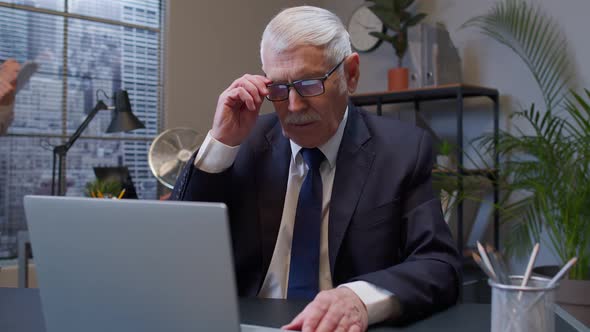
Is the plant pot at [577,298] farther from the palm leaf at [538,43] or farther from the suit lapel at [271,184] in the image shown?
the suit lapel at [271,184]

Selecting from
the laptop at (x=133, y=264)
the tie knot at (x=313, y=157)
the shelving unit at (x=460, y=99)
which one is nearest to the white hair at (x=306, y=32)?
the tie knot at (x=313, y=157)

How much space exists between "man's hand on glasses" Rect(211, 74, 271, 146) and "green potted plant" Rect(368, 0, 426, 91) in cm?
262

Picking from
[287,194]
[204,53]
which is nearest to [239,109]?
[287,194]

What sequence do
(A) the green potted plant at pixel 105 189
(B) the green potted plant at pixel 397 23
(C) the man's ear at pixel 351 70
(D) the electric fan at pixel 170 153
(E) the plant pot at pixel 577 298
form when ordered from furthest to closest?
(B) the green potted plant at pixel 397 23
(D) the electric fan at pixel 170 153
(A) the green potted plant at pixel 105 189
(E) the plant pot at pixel 577 298
(C) the man's ear at pixel 351 70

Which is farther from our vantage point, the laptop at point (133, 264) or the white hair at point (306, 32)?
the white hair at point (306, 32)

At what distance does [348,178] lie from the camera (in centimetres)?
139

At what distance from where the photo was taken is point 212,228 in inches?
26.2

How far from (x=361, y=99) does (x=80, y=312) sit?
334cm

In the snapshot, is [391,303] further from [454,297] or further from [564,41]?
[564,41]

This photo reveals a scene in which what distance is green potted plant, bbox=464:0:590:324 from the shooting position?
2.57 metres

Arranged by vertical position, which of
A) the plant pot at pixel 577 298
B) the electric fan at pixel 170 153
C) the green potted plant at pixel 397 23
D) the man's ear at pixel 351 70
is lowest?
the plant pot at pixel 577 298

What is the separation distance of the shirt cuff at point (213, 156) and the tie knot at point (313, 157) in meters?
0.17

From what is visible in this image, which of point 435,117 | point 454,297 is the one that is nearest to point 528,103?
point 435,117

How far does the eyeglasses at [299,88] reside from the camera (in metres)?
1.33
